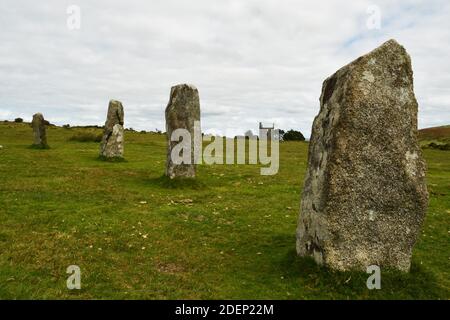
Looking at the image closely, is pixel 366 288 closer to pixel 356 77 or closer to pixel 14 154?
pixel 356 77

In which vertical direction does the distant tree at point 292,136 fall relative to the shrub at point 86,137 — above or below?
above

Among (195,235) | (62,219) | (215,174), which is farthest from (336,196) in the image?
(215,174)

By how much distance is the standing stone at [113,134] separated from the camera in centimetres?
2988

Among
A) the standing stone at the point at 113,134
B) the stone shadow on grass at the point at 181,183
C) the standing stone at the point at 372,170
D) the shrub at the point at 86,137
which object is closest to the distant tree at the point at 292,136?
the shrub at the point at 86,137

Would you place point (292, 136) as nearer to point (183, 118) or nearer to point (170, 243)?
point (183, 118)

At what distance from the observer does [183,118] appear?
21078 mm

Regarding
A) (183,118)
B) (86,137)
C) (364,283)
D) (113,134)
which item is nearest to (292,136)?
(86,137)

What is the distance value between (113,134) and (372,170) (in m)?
23.1

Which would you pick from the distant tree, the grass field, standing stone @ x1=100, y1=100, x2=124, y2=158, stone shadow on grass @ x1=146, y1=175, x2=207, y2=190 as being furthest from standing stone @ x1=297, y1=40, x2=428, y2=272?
the distant tree

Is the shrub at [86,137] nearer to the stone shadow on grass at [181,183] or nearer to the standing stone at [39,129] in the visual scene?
the standing stone at [39,129]

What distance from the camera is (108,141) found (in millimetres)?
30156

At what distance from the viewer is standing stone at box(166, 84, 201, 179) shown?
830 inches

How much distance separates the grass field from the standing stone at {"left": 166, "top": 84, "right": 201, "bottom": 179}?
718 mm

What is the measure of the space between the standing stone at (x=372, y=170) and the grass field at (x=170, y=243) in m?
0.67
